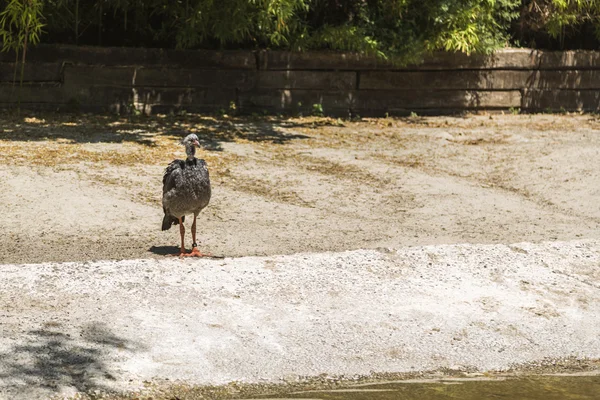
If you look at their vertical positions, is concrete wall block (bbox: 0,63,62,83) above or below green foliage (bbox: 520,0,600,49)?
below

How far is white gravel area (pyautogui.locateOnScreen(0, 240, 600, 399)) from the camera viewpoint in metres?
5.44

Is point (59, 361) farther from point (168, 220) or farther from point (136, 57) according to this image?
point (136, 57)

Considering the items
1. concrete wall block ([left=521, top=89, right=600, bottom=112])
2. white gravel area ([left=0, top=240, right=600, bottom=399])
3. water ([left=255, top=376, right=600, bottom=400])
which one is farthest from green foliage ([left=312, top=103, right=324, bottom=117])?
water ([left=255, top=376, right=600, bottom=400])

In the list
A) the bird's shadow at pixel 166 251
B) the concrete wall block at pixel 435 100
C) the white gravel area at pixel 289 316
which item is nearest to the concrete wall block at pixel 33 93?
the concrete wall block at pixel 435 100

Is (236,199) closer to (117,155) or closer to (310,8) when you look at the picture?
(117,155)

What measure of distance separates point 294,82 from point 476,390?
350 inches

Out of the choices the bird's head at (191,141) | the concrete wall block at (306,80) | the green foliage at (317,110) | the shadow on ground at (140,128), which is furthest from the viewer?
the green foliage at (317,110)

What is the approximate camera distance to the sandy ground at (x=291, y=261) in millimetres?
5668

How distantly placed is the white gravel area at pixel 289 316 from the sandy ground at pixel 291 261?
15mm

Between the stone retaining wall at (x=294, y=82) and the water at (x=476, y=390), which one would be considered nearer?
the water at (x=476, y=390)

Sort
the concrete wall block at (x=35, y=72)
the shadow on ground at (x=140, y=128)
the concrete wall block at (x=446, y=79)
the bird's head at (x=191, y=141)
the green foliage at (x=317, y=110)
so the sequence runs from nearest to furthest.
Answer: the bird's head at (x=191, y=141) → the shadow on ground at (x=140, y=128) → the concrete wall block at (x=35, y=72) → the green foliage at (x=317, y=110) → the concrete wall block at (x=446, y=79)

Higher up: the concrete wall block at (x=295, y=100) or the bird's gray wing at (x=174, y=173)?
the concrete wall block at (x=295, y=100)

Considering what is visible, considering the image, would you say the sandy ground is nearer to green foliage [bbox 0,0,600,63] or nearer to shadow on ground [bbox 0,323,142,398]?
shadow on ground [bbox 0,323,142,398]

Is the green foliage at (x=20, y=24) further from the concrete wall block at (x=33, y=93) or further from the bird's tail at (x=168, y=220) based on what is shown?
the bird's tail at (x=168, y=220)
